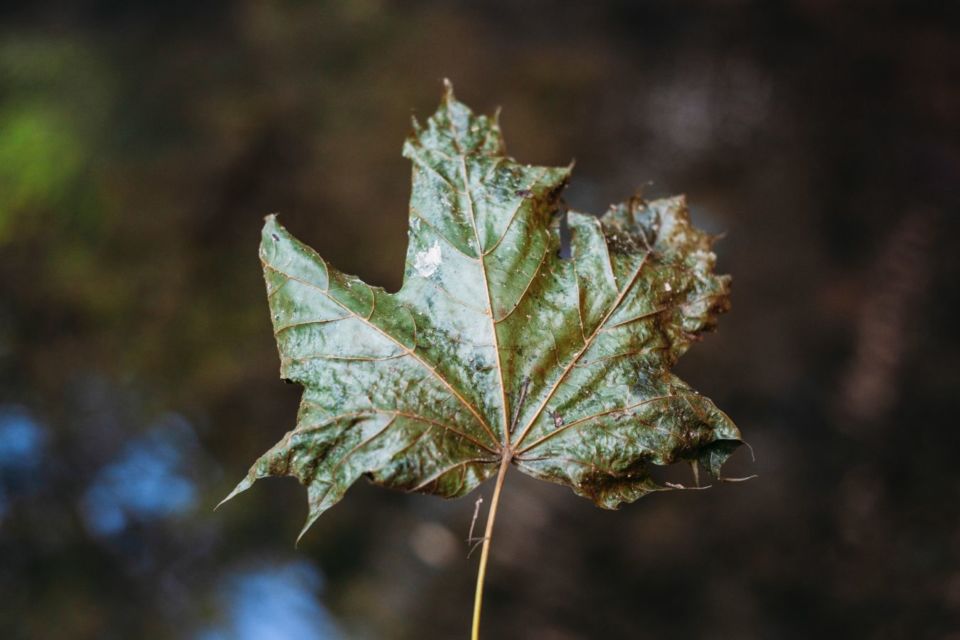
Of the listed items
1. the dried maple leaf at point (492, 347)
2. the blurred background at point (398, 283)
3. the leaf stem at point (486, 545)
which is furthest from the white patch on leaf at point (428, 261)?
the blurred background at point (398, 283)

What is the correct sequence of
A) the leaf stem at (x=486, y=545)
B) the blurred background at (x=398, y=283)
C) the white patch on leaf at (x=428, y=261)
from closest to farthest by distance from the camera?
1. the leaf stem at (x=486, y=545)
2. the white patch on leaf at (x=428, y=261)
3. the blurred background at (x=398, y=283)

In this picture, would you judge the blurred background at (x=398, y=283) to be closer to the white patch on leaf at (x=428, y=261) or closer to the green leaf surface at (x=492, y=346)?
the green leaf surface at (x=492, y=346)

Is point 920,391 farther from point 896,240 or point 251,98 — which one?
point 251,98

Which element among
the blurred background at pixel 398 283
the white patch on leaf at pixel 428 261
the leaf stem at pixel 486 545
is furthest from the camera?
the blurred background at pixel 398 283

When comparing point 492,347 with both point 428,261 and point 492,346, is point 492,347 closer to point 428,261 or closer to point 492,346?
point 492,346

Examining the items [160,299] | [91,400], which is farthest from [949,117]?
[91,400]

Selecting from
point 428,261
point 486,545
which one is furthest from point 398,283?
point 486,545

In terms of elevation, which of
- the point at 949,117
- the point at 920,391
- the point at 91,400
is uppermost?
the point at 949,117
